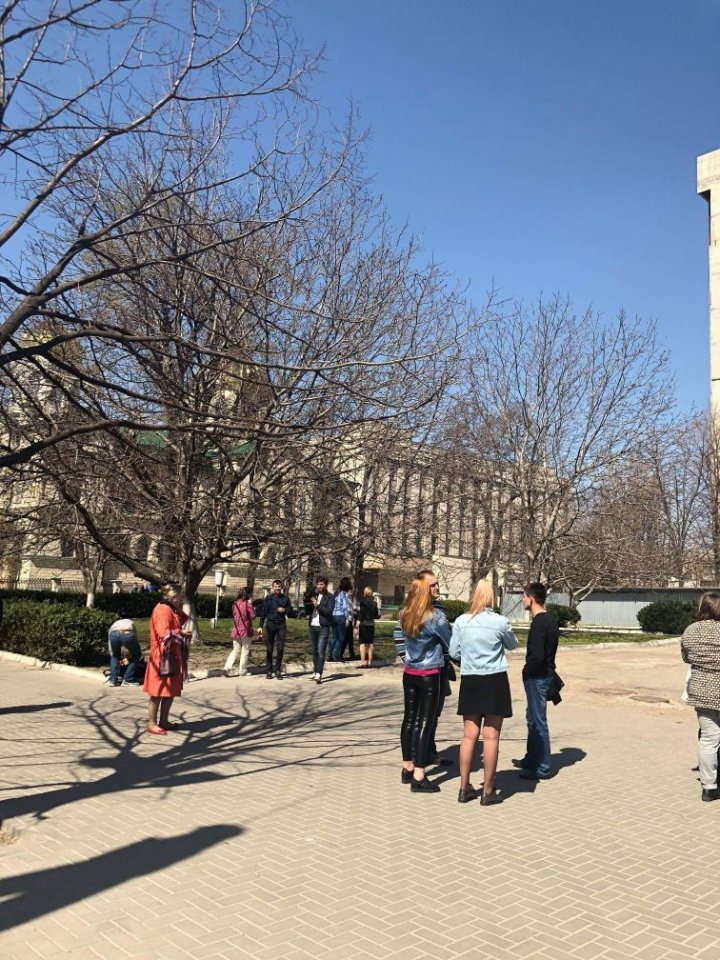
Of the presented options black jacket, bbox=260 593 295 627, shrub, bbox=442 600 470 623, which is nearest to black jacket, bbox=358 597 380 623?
black jacket, bbox=260 593 295 627

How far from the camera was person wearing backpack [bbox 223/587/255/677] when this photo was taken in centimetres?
1391

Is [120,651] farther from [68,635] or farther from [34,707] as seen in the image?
[68,635]

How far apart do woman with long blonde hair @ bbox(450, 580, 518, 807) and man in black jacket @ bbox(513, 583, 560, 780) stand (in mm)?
852

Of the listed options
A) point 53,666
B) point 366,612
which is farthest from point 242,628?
point 53,666

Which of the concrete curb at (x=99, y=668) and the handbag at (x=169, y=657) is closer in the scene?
the handbag at (x=169, y=657)

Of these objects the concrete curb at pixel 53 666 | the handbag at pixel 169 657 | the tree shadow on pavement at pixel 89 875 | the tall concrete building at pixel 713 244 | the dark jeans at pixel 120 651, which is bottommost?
the concrete curb at pixel 53 666

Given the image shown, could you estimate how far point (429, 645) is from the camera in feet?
23.0

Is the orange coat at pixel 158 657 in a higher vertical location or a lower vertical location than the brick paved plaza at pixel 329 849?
higher

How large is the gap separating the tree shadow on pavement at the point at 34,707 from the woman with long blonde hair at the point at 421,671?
5.83 metres

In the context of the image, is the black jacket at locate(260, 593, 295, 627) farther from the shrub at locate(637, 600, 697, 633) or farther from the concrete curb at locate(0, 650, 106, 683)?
the shrub at locate(637, 600, 697, 633)

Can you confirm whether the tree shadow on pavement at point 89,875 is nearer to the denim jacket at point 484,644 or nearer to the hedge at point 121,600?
the denim jacket at point 484,644

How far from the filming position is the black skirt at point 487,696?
21.4 ft

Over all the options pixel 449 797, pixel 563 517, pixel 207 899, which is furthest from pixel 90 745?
pixel 563 517

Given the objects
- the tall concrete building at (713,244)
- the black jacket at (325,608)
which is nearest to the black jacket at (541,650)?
the black jacket at (325,608)
